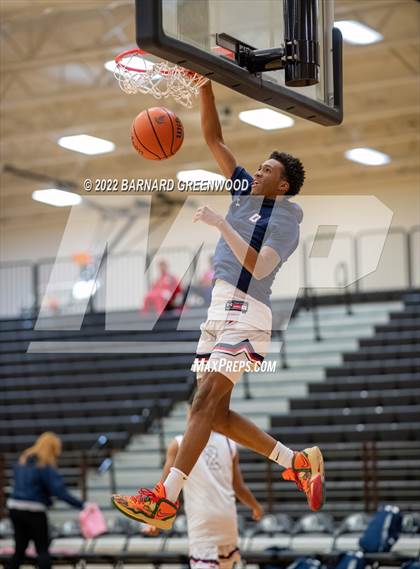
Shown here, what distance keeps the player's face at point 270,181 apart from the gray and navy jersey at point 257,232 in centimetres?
4

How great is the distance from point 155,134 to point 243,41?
64 centimetres

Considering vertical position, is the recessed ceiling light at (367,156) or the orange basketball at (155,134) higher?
the recessed ceiling light at (367,156)

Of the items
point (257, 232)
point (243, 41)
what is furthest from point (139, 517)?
point (243, 41)

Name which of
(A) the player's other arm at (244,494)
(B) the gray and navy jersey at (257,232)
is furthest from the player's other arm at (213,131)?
(A) the player's other arm at (244,494)

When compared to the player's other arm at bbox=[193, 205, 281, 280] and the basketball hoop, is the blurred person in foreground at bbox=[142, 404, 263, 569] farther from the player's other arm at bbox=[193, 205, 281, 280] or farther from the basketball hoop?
the basketball hoop

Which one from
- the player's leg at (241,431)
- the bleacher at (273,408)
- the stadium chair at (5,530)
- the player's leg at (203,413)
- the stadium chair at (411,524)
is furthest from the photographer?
the bleacher at (273,408)

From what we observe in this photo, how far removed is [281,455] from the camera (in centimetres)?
590

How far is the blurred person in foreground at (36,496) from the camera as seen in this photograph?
10.8 metres

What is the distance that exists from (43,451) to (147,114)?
5.78m

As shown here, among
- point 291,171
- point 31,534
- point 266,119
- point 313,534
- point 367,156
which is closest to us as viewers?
point 291,171

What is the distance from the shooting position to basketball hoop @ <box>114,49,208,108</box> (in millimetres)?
5719

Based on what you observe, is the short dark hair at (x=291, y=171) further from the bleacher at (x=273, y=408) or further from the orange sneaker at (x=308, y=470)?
the bleacher at (x=273, y=408)

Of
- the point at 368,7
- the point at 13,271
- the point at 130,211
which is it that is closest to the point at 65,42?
the point at 368,7

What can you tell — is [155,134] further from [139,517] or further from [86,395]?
[86,395]
